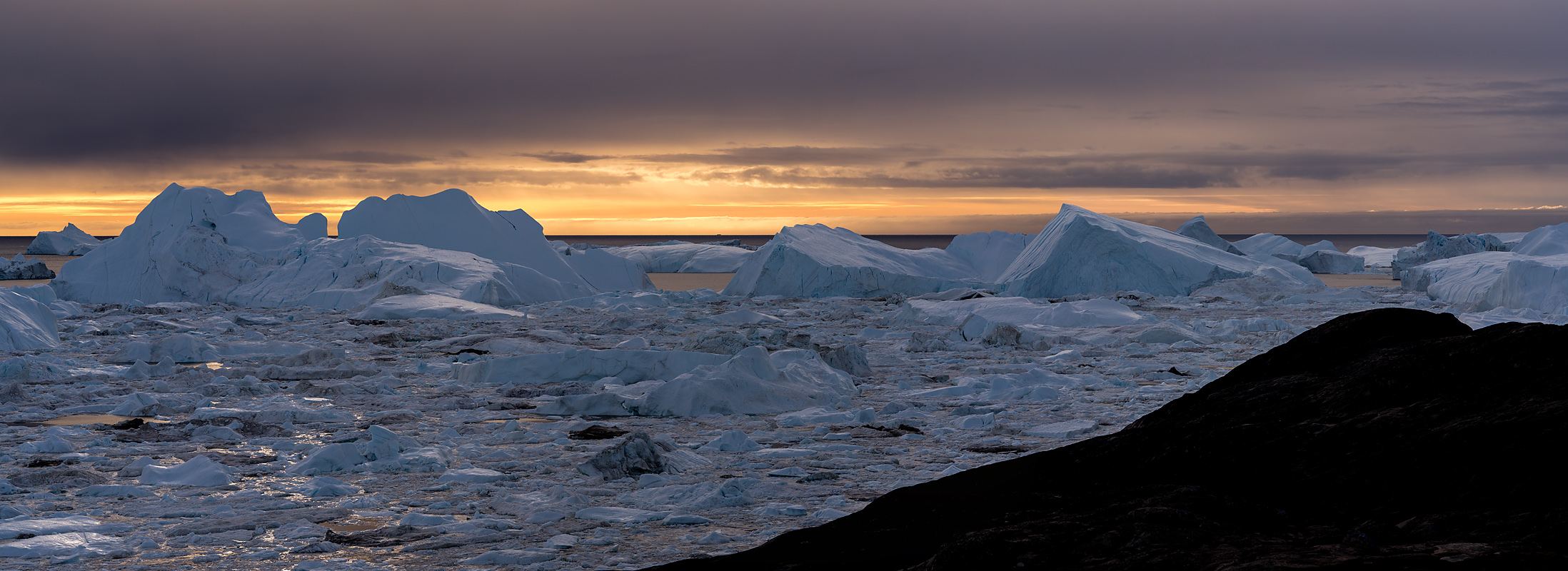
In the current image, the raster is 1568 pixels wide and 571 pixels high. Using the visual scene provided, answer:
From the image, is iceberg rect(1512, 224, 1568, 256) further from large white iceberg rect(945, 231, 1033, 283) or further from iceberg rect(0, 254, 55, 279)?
iceberg rect(0, 254, 55, 279)

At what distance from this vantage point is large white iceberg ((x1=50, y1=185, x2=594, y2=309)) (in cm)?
1867

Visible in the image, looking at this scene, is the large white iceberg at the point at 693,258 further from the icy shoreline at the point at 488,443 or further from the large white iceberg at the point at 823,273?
the icy shoreline at the point at 488,443

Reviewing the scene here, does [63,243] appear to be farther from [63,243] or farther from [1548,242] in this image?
[1548,242]

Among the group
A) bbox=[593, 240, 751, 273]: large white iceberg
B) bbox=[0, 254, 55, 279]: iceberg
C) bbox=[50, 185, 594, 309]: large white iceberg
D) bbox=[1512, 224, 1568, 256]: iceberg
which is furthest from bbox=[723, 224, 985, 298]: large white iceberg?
bbox=[0, 254, 55, 279]: iceberg

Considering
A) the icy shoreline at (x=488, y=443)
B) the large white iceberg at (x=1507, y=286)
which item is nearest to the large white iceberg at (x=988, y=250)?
the large white iceberg at (x=1507, y=286)

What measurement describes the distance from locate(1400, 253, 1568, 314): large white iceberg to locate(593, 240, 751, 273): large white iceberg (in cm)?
2894

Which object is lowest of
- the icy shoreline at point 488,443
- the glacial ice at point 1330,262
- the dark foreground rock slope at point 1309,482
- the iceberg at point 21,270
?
the iceberg at point 21,270

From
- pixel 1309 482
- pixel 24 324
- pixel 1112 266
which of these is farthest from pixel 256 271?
pixel 1309 482

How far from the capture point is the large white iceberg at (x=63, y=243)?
5056 centimetres

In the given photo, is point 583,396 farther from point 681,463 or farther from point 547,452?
point 681,463

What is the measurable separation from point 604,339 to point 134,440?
7.06 m

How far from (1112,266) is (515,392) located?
647 inches

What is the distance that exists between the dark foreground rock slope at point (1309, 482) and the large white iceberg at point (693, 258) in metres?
40.1

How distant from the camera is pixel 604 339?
1293 cm
